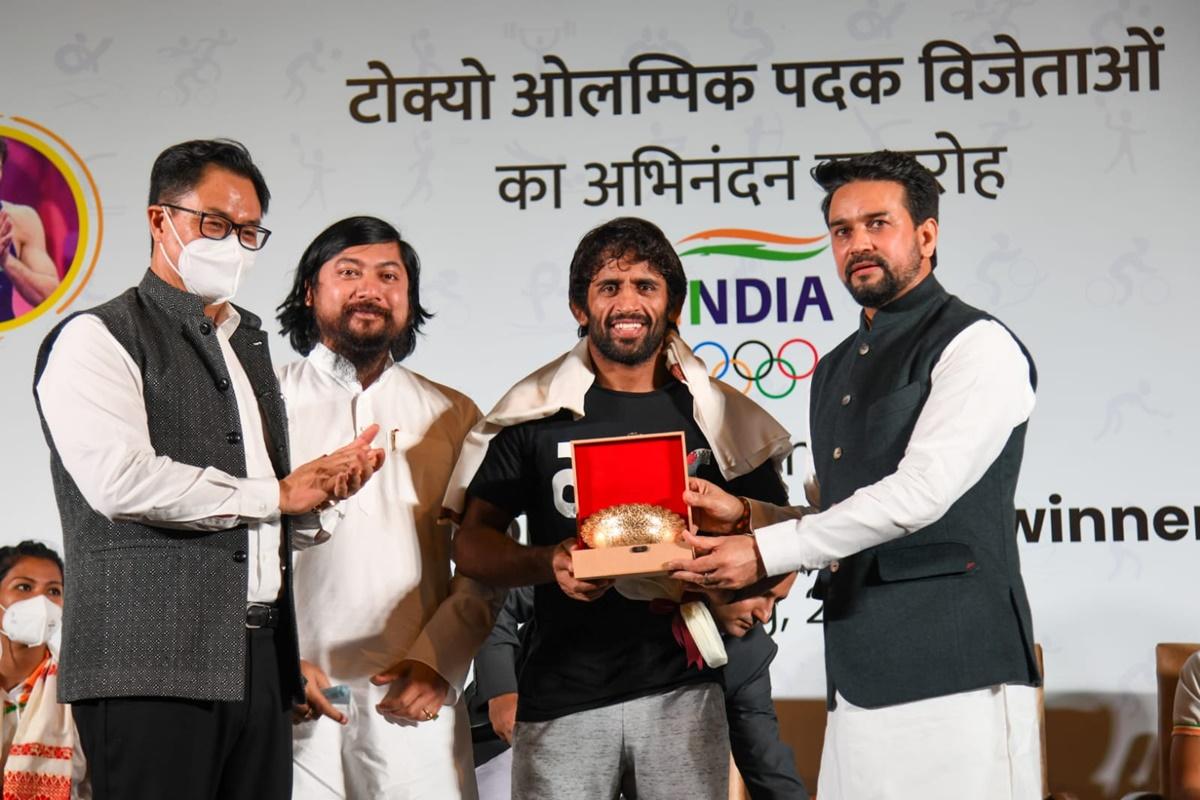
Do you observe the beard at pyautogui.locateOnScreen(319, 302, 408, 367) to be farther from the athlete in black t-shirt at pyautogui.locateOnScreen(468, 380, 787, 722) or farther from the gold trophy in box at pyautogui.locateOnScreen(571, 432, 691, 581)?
the gold trophy in box at pyautogui.locateOnScreen(571, 432, 691, 581)

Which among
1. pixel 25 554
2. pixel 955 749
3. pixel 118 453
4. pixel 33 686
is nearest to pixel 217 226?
pixel 118 453

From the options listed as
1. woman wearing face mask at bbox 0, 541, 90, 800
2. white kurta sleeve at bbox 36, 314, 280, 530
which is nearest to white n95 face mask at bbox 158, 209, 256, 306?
white kurta sleeve at bbox 36, 314, 280, 530

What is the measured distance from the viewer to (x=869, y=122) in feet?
16.6

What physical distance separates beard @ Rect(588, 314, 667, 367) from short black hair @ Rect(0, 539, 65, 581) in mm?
2804

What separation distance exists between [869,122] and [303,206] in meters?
2.12

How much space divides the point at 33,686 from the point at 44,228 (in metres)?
1.83

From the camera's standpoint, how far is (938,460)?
9.22 feet

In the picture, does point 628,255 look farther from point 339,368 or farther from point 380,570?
point 380,570

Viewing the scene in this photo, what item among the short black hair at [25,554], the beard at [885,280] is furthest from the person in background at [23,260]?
the beard at [885,280]

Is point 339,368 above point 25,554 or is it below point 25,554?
above

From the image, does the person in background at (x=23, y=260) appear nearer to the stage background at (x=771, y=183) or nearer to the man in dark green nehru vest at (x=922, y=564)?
the stage background at (x=771, y=183)

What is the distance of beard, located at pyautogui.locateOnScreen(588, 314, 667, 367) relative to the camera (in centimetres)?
332

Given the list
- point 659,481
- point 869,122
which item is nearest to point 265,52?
point 869,122

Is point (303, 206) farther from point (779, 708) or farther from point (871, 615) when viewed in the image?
point (871, 615)
